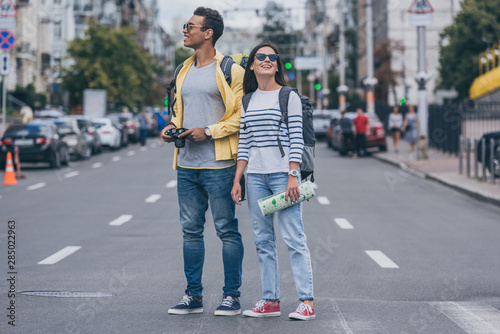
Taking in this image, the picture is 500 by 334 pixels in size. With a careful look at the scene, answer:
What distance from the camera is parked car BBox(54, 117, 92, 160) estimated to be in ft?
103

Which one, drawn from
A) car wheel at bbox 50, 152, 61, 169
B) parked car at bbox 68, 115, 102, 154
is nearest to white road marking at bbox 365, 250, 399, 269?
car wheel at bbox 50, 152, 61, 169

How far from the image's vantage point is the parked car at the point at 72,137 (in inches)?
1238

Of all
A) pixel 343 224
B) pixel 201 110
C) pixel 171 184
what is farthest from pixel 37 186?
pixel 201 110

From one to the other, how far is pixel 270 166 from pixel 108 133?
34213 mm

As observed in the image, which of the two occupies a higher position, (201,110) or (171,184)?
(201,110)

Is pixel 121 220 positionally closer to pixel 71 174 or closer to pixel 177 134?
pixel 177 134

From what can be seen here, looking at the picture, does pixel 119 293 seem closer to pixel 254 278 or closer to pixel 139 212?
pixel 254 278

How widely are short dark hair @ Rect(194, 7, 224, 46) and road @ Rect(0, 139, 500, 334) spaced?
1960mm

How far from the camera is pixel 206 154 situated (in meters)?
6.43

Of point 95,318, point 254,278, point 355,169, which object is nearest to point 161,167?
point 355,169

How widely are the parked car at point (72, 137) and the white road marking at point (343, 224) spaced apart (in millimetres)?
19064

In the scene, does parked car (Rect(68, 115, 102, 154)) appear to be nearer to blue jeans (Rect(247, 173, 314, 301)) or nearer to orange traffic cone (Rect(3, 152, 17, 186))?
orange traffic cone (Rect(3, 152, 17, 186))

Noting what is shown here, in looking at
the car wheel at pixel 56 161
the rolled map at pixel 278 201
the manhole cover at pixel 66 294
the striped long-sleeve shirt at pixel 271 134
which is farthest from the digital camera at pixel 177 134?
the car wheel at pixel 56 161

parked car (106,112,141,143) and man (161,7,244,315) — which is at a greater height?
man (161,7,244,315)
